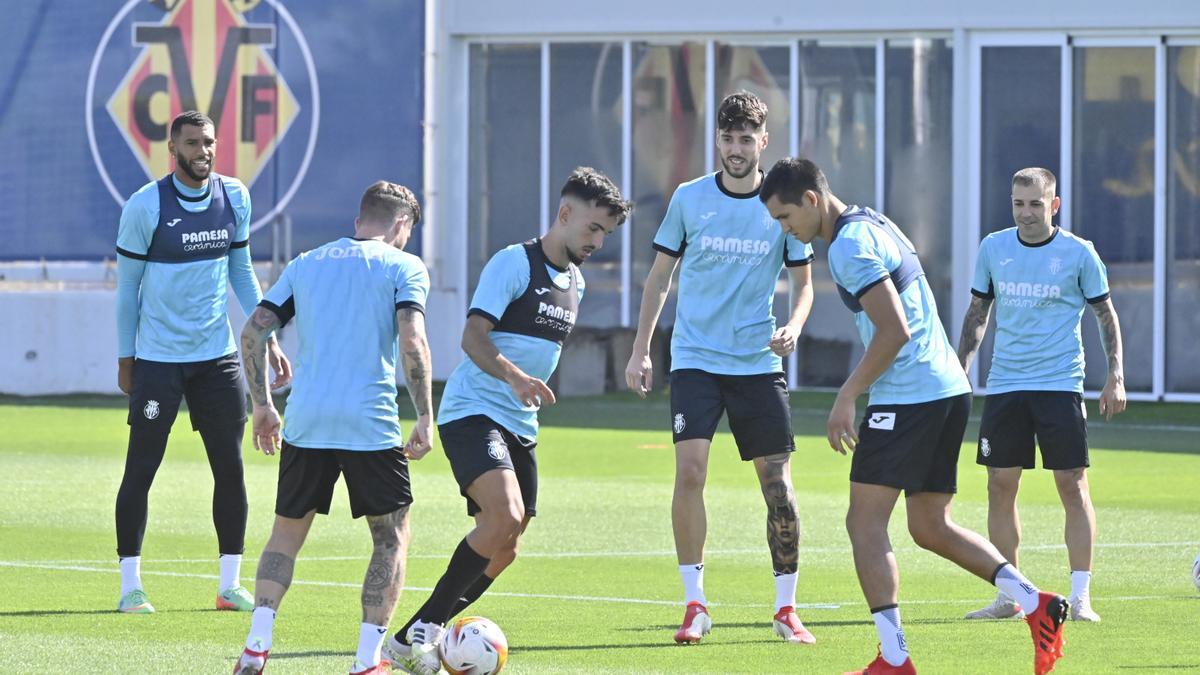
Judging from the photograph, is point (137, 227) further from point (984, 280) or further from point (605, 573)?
point (984, 280)

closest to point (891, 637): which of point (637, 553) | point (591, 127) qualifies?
point (637, 553)

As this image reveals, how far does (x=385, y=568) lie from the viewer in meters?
7.35

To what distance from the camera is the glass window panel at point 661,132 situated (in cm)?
2716

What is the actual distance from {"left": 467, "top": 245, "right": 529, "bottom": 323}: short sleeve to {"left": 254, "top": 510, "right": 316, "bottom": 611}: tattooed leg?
106cm

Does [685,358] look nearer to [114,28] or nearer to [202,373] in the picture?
[202,373]

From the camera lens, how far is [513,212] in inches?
1104

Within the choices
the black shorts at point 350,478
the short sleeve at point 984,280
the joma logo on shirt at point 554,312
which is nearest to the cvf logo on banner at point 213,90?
the short sleeve at point 984,280

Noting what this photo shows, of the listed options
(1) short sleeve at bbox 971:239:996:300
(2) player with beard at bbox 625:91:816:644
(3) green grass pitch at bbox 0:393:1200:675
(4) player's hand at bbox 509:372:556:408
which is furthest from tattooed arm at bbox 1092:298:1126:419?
(4) player's hand at bbox 509:372:556:408

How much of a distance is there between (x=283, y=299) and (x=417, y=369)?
0.57 metres

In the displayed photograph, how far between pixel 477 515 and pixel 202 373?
222 cm

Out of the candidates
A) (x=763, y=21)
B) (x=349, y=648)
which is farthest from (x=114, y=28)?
(x=349, y=648)

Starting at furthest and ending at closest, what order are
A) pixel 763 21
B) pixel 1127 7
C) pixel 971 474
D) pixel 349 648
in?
pixel 763 21 → pixel 1127 7 → pixel 971 474 → pixel 349 648

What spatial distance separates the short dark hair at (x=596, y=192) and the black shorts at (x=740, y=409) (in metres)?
1.22

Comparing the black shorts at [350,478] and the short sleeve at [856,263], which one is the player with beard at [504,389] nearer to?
the black shorts at [350,478]
